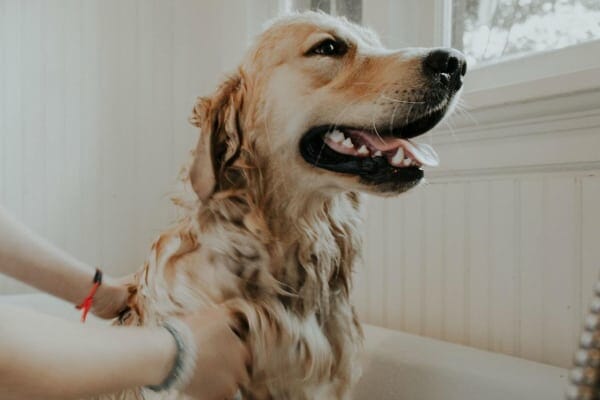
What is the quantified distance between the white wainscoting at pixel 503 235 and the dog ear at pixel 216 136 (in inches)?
25.3

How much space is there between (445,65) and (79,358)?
695mm

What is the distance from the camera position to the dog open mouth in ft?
2.91

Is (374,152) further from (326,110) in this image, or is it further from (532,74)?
(532,74)

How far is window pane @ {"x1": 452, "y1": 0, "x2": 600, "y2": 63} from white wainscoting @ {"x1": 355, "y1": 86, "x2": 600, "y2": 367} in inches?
12.6

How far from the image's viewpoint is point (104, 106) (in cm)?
248

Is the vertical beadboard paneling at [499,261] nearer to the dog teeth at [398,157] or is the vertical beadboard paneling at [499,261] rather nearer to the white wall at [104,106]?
the dog teeth at [398,157]

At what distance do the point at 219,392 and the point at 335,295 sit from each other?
13.3 inches

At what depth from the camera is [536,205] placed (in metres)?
1.22

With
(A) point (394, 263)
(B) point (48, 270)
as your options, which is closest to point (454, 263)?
(A) point (394, 263)

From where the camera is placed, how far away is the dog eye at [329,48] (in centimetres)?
99

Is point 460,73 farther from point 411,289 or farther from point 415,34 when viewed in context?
point 415,34

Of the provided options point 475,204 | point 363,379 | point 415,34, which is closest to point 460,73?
point 475,204

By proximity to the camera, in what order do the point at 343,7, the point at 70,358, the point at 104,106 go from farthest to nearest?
the point at 104,106 < the point at 343,7 < the point at 70,358

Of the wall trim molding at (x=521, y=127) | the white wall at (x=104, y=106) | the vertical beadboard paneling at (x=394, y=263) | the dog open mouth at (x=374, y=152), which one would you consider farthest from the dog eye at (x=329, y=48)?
the white wall at (x=104, y=106)
